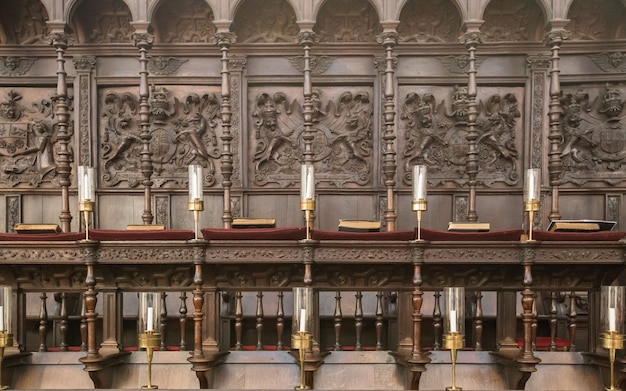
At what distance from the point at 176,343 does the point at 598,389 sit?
4808mm

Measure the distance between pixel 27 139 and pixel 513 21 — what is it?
281 inches

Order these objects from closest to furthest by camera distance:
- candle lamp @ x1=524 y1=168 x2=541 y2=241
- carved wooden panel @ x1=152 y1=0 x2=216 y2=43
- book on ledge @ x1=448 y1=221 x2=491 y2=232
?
candle lamp @ x1=524 y1=168 x2=541 y2=241 < book on ledge @ x1=448 y1=221 x2=491 y2=232 < carved wooden panel @ x1=152 y1=0 x2=216 y2=43

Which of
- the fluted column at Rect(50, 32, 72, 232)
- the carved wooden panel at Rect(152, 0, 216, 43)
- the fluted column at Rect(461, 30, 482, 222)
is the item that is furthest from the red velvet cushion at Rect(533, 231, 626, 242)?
the fluted column at Rect(50, 32, 72, 232)

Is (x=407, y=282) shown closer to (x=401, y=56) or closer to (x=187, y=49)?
(x=401, y=56)

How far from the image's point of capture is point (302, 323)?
12.9 feet

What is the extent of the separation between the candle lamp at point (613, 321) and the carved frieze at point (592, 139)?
9.24 ft

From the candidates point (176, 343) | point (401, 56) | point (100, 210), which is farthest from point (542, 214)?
point (100, 210)

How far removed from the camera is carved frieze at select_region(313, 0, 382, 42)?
21.6 ft

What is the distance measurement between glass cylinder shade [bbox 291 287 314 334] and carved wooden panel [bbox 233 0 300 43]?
4.01 metres

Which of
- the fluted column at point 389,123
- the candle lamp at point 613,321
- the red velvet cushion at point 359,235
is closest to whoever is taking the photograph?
the candle lamp at point 613,321

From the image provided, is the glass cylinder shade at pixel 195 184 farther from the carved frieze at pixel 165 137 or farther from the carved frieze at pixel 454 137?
the carved frieze at pixel 454 137

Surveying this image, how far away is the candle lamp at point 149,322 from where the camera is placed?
3.93 m

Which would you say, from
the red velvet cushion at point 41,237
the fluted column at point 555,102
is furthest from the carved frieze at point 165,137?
the fluted column at point 555,102

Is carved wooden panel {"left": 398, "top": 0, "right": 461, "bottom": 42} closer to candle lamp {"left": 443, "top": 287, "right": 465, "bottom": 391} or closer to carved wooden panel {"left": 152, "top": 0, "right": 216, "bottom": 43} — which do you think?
carved wooden panel {"left": 152, "top": 0, "right": 216, "bottom": 43}
